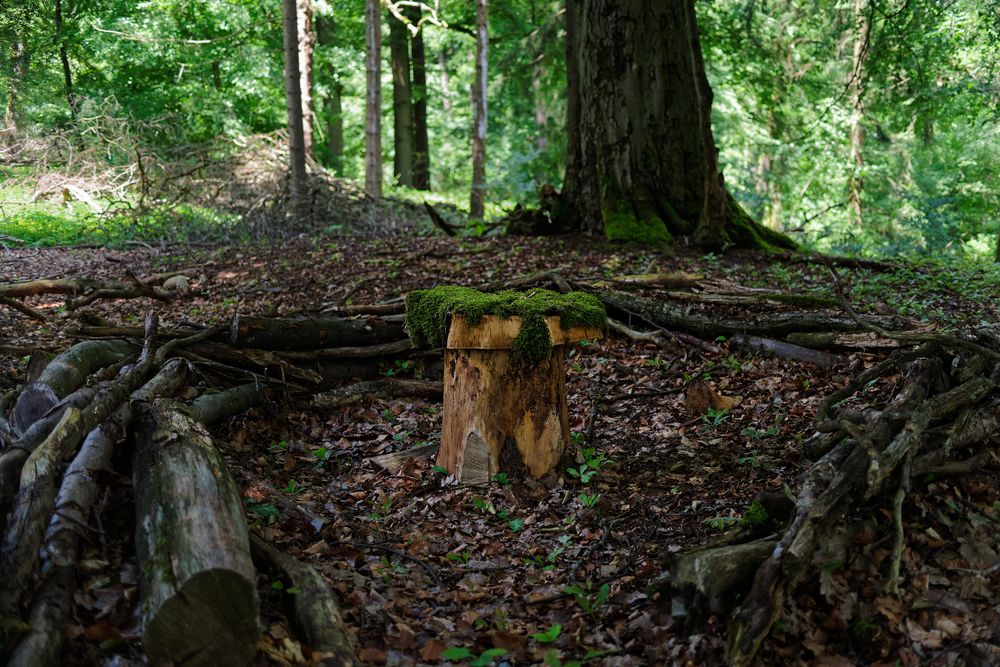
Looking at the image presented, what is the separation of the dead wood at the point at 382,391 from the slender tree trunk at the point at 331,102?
16382mm

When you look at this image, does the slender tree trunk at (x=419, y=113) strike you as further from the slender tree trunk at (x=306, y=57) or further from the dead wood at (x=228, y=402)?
the dead wood at (x=228, y=402)

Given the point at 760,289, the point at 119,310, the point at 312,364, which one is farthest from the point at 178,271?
the point at 760,289

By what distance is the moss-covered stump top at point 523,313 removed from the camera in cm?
430

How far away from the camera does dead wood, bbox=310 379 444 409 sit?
593cm

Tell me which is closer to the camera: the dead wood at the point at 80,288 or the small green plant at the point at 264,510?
the small green plant at the point at 264,510

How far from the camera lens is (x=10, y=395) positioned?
4293 mm

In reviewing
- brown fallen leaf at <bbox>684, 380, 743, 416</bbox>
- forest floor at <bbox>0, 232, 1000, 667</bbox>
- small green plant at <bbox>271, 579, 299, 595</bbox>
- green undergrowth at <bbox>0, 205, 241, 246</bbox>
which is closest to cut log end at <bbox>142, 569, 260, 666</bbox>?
forest floor at <bbox>0, 232, 1000, 667</bbox>

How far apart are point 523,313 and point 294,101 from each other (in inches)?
382

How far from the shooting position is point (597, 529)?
A: 4.03 meters

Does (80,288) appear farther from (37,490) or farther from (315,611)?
(315,611)

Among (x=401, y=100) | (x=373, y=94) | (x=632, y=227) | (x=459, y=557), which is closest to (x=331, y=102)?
(x=401, y=100)

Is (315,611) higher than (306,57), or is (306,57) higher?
(306,57)

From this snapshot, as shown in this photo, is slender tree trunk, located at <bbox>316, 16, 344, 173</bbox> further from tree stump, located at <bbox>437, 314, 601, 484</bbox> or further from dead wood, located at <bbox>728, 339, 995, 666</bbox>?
dead wood, located at <bbox>728, 339, 995, 666</bbox>

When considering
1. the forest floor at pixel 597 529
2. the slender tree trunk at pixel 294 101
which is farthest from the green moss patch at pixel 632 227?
the slender tree trunk at pixel 294 101
